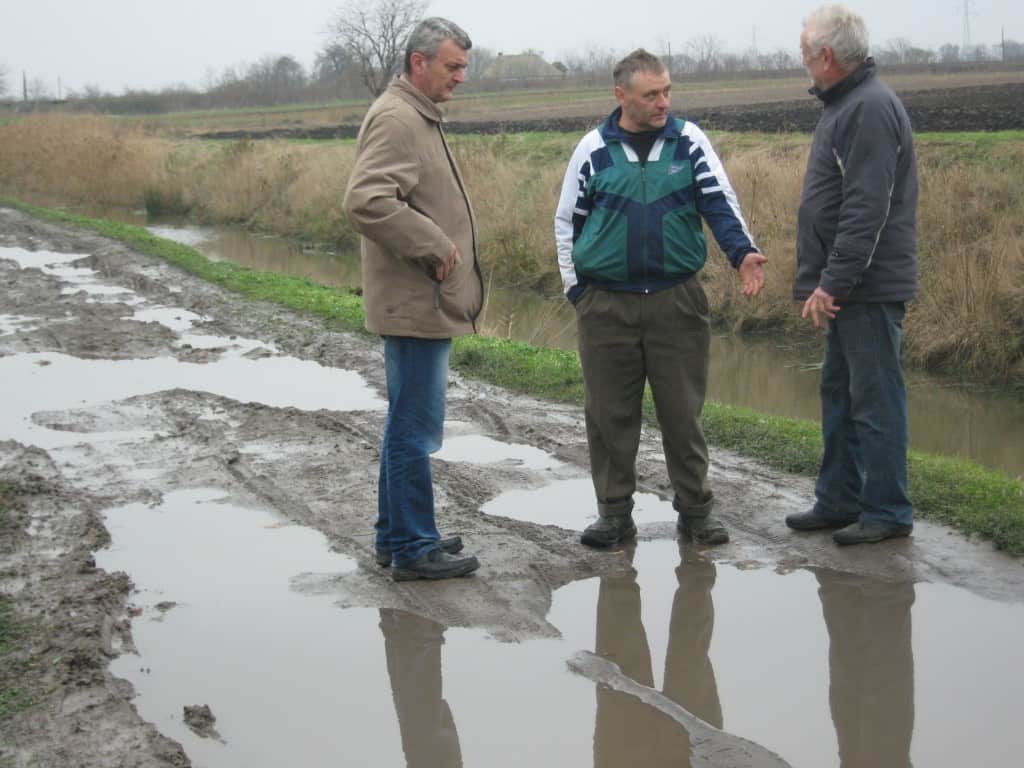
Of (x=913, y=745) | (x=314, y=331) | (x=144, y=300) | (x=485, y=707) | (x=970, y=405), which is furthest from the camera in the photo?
(x=144, y=300)

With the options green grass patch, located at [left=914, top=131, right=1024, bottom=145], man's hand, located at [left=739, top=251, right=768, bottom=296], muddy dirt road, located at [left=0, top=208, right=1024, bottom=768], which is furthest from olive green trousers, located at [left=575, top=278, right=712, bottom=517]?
green grass patch, located at [left=914, top=131, right=1024, bottom=145]

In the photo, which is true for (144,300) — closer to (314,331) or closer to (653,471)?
(314,331)

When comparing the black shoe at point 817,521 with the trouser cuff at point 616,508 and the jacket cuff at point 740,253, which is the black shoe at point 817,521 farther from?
the jacket cuff at point 740,253

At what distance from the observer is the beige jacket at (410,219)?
512 cm

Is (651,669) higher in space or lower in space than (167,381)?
lower

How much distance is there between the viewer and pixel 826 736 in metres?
4.16

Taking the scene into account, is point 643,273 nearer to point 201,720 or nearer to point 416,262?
point 416,262

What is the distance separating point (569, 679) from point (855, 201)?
8.27ft

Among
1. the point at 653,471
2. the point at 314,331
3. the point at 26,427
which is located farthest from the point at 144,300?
the point at 653,471

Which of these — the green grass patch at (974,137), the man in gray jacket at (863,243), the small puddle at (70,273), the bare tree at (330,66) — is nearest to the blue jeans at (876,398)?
the man in gray jacket at (863,243)

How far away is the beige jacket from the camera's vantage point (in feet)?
16.8

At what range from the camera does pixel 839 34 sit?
5.63 meters

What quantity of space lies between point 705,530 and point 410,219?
2125mm

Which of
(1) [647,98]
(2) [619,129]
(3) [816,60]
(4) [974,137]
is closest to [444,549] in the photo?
(2) [619,129]
